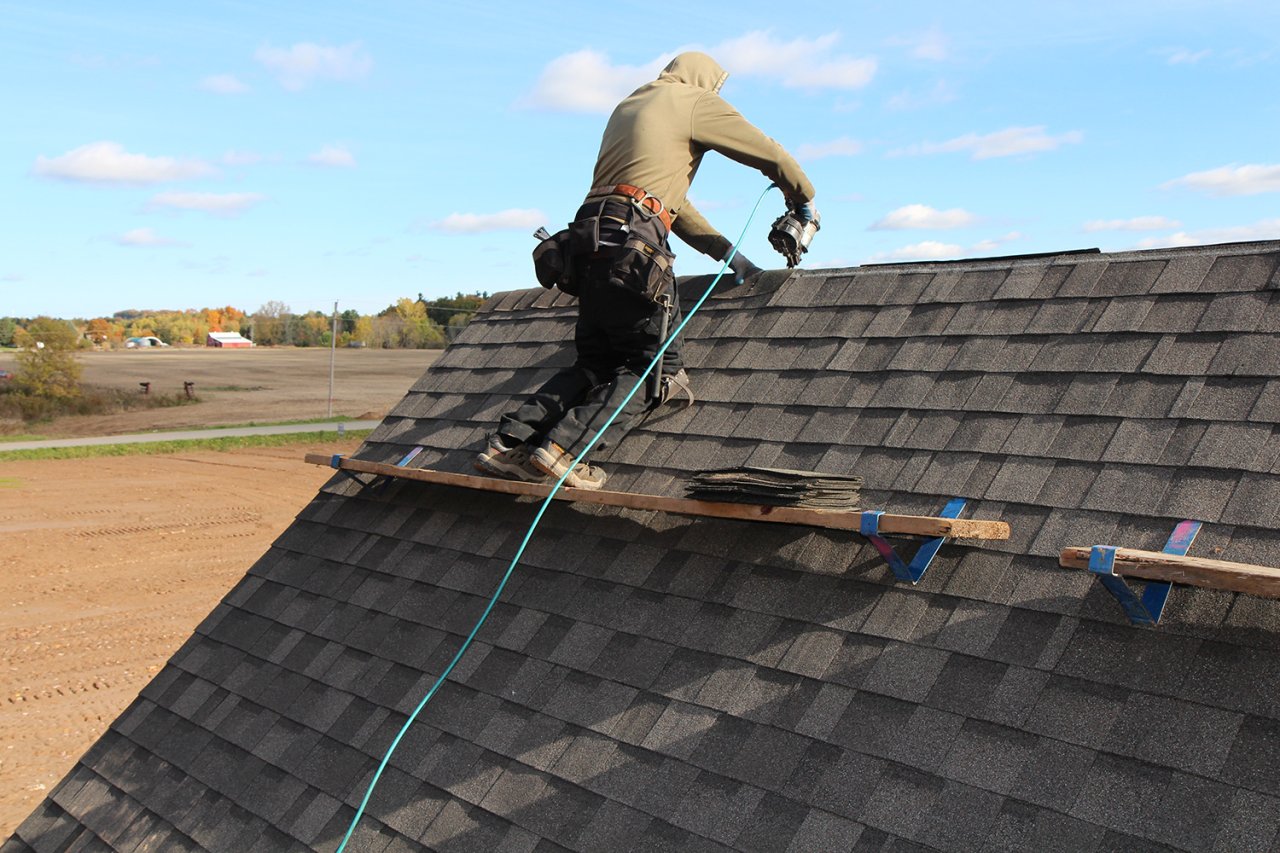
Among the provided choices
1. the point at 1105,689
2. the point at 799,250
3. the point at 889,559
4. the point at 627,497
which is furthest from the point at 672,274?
the point at 1105,689

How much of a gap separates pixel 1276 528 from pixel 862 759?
1.35 metres

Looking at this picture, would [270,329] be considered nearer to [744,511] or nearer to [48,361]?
[48,361]

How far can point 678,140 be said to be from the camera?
5.31 metres

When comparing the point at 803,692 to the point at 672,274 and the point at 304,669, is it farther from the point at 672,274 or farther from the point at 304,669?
the point at 304,669

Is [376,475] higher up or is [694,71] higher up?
[694,71]

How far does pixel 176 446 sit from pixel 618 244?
98.5 feet

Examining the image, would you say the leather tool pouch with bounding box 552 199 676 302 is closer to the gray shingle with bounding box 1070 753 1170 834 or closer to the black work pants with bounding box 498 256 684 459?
the black work pants with bounding box 498 256 684 459

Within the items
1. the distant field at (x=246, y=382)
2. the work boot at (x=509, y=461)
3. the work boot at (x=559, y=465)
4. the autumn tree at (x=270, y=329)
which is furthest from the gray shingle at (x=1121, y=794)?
the autumn tree at (x=270, y=329)

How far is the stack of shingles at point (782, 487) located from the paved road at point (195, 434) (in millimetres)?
30174

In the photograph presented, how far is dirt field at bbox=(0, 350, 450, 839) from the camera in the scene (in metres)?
13.3

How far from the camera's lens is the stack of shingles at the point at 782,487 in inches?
151

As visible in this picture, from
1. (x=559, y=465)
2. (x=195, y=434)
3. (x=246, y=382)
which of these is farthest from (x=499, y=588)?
(x=246, y=382)

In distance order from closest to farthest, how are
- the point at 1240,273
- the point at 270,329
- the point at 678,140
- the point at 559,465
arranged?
the point at 1240,273 < the point at 559,465 < the point at 678,140 < the point at 270,329

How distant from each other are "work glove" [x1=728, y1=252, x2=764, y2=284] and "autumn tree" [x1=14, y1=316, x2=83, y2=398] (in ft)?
126
